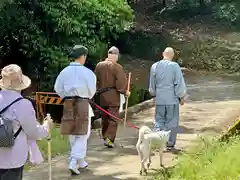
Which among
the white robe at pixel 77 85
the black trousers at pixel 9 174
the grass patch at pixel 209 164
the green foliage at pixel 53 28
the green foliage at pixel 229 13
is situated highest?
the green foliage at pixel 229 13

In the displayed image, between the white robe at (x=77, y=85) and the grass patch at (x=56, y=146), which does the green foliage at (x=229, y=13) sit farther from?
the white robe at (x=77, y=85)

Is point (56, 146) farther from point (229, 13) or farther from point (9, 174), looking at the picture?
point (229, 13)

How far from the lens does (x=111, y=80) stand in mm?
9102

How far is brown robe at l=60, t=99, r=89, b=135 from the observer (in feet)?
24.1

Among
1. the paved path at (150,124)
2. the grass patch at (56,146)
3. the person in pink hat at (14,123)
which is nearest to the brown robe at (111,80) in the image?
the paved path at (150,124)

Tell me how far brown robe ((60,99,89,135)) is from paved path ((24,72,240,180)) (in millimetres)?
655

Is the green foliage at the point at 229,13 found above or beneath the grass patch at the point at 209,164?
above

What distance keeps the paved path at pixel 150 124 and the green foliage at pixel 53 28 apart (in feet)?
10.7

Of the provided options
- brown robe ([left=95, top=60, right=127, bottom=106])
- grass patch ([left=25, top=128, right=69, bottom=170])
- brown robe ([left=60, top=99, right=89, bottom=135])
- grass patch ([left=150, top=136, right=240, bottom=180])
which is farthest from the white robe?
brown robe ([left=95, top=60, right=127, bottom=106])

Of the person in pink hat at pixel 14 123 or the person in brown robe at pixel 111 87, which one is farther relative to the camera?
the person in brown robe at pixel 111 87

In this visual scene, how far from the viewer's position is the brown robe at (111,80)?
905cm

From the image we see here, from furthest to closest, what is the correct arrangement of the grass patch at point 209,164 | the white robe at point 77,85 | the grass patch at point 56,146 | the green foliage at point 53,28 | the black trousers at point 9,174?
the green foliage at point 53,28 → the grass patch at point 56,146 → the white robe at point 77,85 → the grass patch at point 209,164 → the black trousers at point 9,174

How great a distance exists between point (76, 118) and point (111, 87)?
1.87 metres

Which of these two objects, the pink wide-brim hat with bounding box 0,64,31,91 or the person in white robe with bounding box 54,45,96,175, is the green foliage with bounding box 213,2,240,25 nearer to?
the person in white robe with bounding box 54,45,96,175
